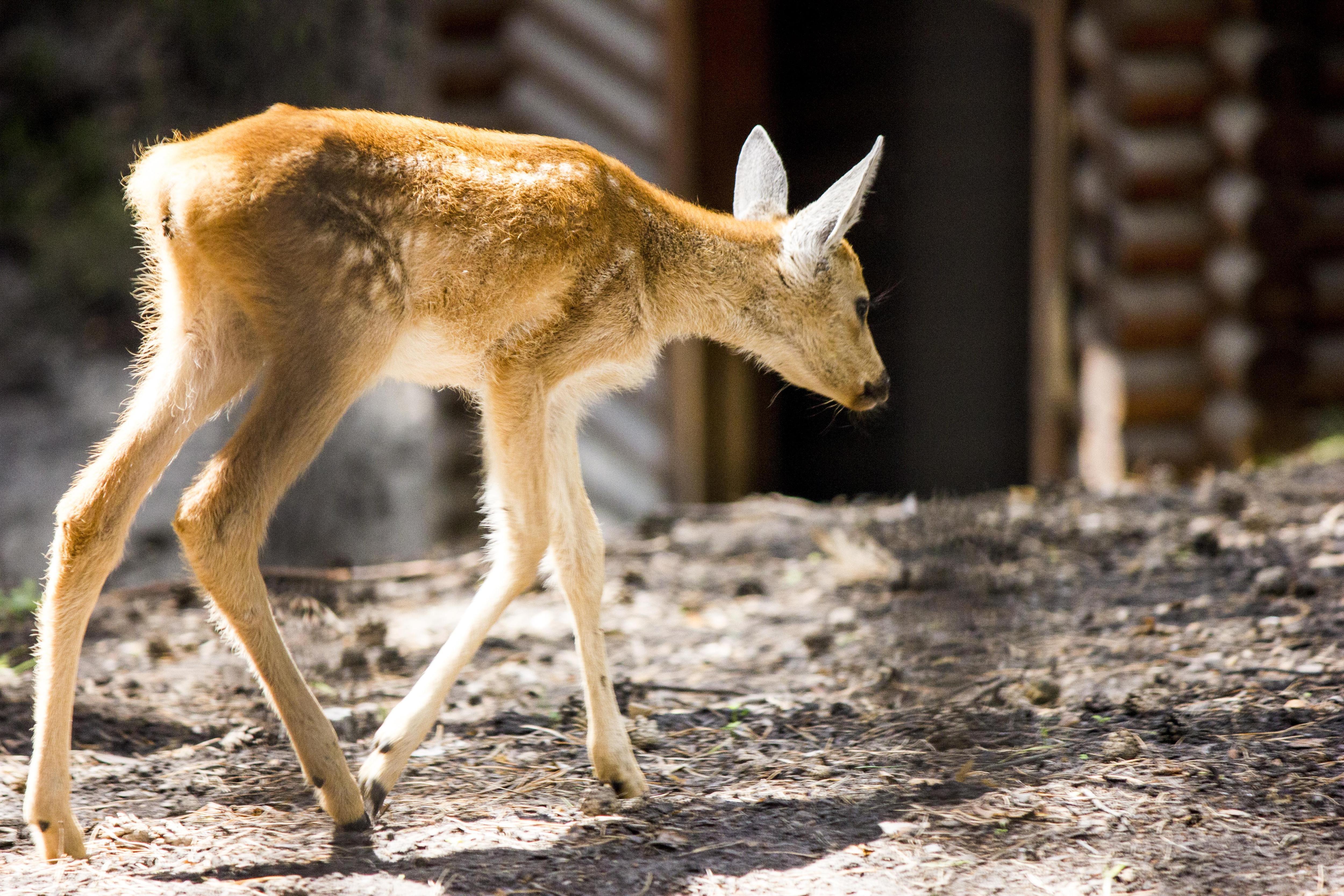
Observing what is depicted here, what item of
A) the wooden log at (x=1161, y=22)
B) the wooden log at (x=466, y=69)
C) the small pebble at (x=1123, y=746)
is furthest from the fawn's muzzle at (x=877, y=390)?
the wooden log at (x=466, y=69)

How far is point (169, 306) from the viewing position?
3.40 meters

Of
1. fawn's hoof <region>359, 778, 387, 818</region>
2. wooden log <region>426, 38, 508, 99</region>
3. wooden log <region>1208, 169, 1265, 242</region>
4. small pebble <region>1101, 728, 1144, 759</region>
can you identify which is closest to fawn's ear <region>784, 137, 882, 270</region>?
small pebble <region>1101, 728, 1144, 759</region>

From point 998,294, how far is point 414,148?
6.78 m

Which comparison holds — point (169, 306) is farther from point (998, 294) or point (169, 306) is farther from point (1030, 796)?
point (998, 294)

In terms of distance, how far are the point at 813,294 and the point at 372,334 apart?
5.00 ft

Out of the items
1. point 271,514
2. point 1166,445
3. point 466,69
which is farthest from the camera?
point 466,69

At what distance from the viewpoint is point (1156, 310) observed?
810 cm

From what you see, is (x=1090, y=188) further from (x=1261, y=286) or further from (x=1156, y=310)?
(x=1261, y=286)

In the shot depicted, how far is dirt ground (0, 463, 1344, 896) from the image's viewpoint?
3.03 meters

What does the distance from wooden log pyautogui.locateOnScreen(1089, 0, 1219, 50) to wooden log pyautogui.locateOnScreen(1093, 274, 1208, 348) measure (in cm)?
146

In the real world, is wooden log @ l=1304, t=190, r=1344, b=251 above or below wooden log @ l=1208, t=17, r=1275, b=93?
below

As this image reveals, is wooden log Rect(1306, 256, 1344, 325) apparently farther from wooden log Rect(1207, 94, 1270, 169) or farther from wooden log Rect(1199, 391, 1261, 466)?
wooden log Rect(1207, 94, 1270, 169)

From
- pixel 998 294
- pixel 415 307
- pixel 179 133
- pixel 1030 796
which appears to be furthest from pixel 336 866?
pixel 998 294

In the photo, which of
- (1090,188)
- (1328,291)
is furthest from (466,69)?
(1328,291)
